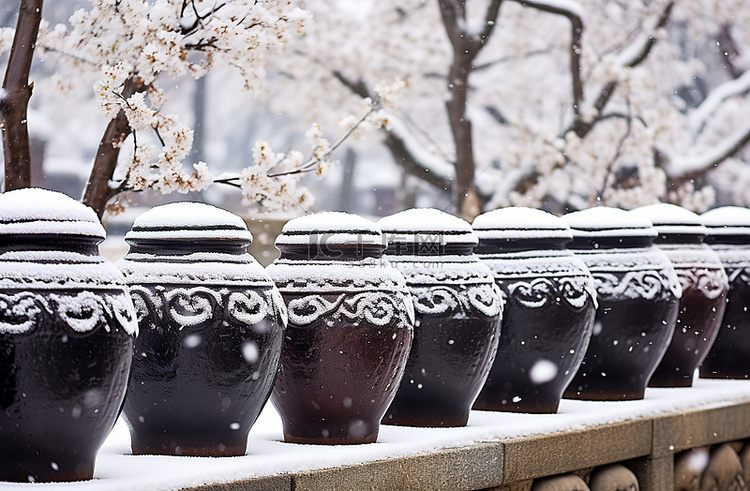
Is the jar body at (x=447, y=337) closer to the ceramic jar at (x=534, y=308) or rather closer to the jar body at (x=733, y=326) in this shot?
the ceramic jar at (x=534, y=308)

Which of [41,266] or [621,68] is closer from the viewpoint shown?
[41,266]

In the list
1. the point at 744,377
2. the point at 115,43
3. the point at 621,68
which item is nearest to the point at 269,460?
the point at 115,43

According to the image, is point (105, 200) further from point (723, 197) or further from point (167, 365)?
point (723, 197)

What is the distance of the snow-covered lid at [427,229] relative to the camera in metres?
2.93

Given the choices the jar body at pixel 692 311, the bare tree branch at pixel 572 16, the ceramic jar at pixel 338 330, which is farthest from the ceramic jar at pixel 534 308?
the bare tree branch at pixel 572 16

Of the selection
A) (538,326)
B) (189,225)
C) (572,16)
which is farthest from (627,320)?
(572,16)

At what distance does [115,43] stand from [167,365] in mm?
1435

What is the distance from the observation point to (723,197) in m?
15.6

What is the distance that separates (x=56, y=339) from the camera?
197cm

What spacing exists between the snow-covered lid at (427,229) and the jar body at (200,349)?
0.65m

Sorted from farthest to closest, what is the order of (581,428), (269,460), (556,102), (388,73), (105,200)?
(556,102)
(388,73)
(105,200)
(581,428)
(269,460)

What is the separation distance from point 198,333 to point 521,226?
128 centimetres

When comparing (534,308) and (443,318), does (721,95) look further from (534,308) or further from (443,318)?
(443,318)

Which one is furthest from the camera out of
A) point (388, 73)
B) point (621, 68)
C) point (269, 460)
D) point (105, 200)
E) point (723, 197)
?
point (723, 197)
